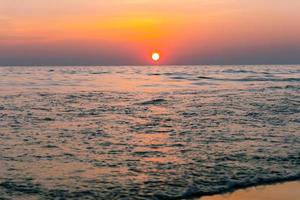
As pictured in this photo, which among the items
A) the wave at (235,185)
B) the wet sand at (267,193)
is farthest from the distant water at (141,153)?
the wet sand at (267,193)

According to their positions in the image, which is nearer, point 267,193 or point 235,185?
point 267,193

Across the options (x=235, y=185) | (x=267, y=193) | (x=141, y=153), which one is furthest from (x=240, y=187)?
(x=141, y=153)

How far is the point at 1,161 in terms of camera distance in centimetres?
964

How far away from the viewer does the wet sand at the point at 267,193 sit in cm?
738

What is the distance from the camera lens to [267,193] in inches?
301

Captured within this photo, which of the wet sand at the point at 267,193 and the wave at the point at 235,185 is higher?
the wave at the point at 235,185

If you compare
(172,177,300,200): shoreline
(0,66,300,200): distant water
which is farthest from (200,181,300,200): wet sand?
(0,66,300,200): distant water

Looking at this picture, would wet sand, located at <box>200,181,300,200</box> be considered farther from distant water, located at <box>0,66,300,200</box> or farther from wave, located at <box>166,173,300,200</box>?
distant water, located at <box>0,66,300,200</box>

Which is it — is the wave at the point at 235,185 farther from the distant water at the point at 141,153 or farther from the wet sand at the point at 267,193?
the wet sand at the point at 267,193

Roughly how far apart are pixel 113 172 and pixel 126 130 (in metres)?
5.34

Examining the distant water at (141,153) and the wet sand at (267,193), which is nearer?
the wet sand at (267,193)

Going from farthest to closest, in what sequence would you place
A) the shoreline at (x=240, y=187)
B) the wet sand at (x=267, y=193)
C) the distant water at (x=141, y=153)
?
the distant water at (x=141, y=153)
the shoreline at (x=240, y=187)
the wet sand at (x=267, y=193)

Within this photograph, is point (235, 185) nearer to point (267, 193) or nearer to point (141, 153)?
point (267, 193)

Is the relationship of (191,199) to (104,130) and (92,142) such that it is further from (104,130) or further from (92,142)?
(104,130)
